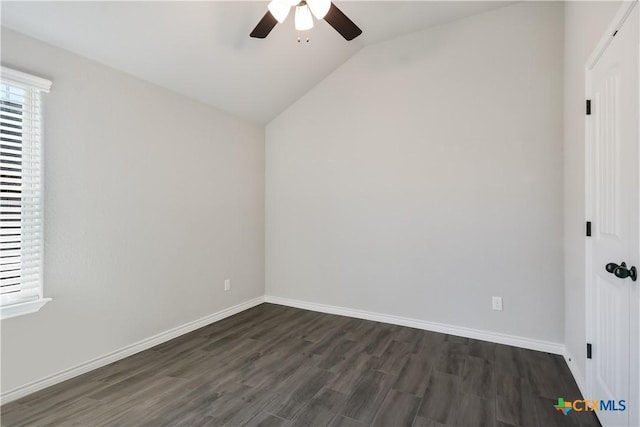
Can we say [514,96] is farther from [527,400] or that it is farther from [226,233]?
[226,233]

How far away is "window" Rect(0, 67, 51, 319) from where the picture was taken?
194 cm

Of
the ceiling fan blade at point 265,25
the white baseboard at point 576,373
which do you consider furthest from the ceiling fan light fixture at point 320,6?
the white baseboard at point 576,373

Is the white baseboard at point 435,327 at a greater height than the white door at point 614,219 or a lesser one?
lesser

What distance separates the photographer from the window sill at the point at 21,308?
190 centimetres

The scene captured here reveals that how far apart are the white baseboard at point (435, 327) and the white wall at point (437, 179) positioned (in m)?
0.06

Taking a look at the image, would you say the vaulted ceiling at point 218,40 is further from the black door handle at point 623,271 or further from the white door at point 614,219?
the black door handle at point 623,271

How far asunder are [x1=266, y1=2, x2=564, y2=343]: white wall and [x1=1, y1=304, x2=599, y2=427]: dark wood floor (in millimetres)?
576

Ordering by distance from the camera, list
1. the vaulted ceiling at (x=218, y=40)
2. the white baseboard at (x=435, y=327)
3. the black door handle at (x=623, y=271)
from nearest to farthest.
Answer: the black door handle at (x=623, y=271)
the vaulted ceiling at (x=218, y=40)
the white baseboard at (x=435, y=327)

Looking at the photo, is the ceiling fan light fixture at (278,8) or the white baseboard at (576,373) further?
the white baseboard at (576,373)

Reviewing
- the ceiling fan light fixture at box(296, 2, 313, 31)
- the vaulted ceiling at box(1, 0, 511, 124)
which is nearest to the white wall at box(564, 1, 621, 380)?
the vaulted ceiling at box(1, 0, 511, 124)

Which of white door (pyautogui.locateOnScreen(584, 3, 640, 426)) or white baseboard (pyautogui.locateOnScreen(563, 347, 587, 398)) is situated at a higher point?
white door (pyautogui.locateOnScreen(584, 3, 640, 426))

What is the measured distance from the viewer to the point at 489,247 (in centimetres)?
290

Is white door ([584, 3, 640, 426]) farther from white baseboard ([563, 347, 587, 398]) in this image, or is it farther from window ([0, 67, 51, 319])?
window ([0, 67, 51, 319])

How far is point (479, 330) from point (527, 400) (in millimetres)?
970
